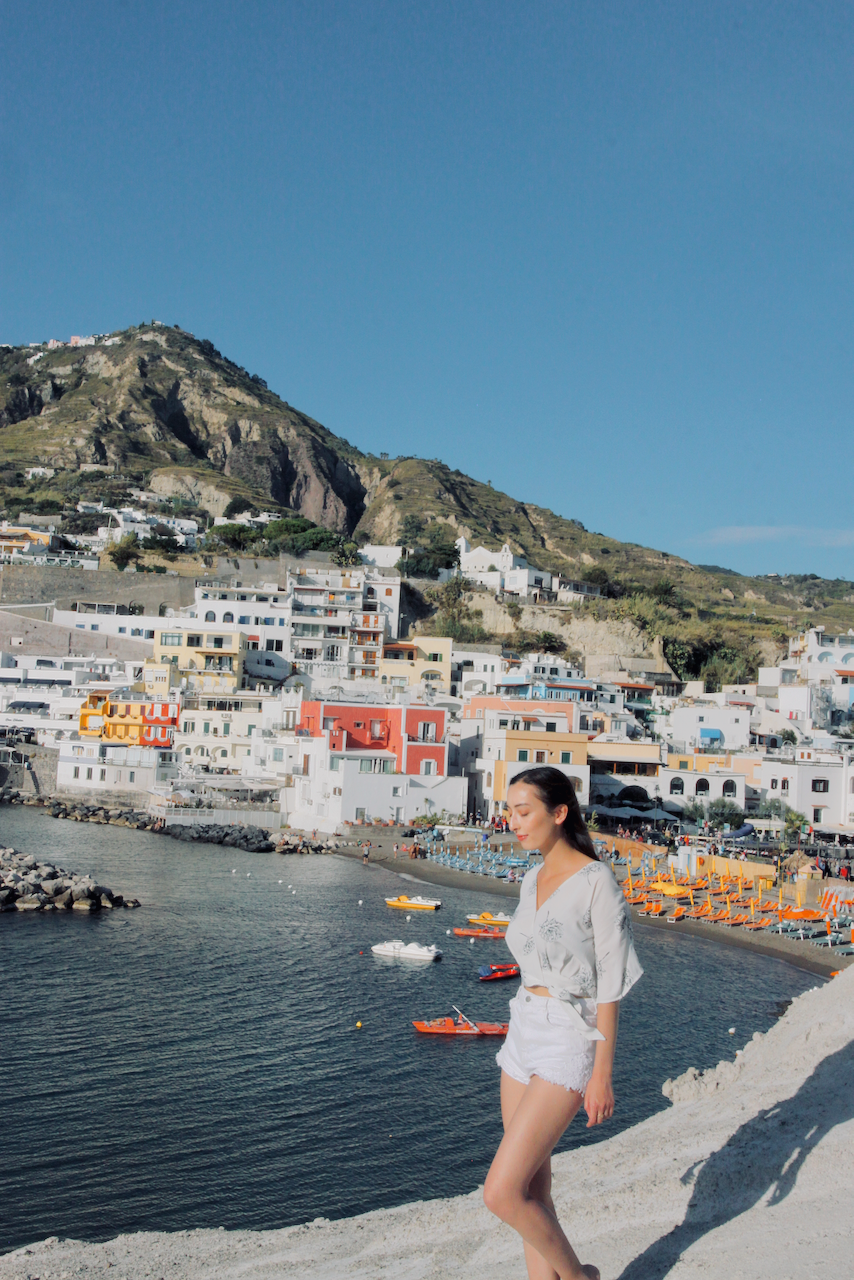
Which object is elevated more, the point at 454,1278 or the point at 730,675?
the point at 730,675

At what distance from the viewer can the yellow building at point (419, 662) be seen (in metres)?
55.1

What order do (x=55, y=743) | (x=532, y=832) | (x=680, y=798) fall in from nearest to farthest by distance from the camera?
(x=532, y=832) < (x=680, y=798) < (x=55, y=743)

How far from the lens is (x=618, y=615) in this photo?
215 feet

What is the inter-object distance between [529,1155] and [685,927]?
77.9 ft

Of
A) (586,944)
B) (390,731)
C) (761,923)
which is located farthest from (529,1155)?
(390,731)

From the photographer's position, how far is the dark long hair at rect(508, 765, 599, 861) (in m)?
3.98

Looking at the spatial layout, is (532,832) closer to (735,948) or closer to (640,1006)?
(640,1006)

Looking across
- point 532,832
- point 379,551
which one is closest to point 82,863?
point 532,832

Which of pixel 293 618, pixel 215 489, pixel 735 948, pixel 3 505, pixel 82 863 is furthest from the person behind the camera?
pixel 215 489

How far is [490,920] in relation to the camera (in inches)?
973

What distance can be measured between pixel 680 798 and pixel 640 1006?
23673 millimetres

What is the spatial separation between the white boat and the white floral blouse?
17.8 m

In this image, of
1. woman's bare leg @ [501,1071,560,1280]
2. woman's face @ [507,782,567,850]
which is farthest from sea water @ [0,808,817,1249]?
woman's face @ [507,782,567,850]

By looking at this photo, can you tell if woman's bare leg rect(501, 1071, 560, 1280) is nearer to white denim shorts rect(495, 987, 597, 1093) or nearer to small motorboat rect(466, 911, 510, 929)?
white denim shorts rect(495, 987, 597, 1093)
